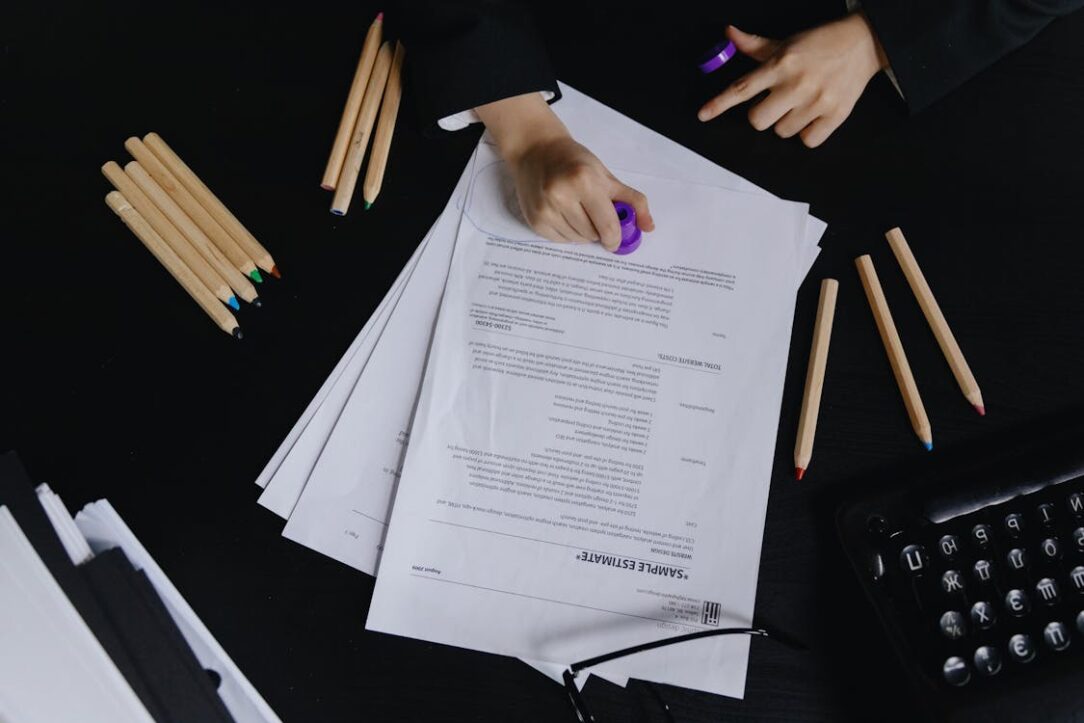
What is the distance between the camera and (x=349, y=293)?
64 centimetres

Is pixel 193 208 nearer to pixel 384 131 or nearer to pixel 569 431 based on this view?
pixel 384 131

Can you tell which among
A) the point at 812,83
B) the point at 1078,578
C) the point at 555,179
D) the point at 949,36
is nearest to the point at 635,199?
the point at 555,179

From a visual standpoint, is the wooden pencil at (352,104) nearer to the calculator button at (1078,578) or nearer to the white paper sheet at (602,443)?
the white paper sheet at (602,443)

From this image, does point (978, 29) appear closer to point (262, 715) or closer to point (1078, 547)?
point (1078, 547)

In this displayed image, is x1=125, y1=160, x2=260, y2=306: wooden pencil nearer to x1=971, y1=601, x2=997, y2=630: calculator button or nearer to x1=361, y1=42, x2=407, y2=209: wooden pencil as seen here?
x1=361, y1=42, x2=407, y2=209: wooden pencil

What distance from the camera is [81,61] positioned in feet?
2.37

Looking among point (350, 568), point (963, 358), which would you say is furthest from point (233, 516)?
point (963, 358)

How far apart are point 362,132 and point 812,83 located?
344 mm

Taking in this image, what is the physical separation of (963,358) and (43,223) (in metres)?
0.69

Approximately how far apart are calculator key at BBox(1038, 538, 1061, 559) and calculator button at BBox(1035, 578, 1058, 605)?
0.01 metres

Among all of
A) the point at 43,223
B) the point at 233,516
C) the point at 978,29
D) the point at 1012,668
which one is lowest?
the point at 1012,668

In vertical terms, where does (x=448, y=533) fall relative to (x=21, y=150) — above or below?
below

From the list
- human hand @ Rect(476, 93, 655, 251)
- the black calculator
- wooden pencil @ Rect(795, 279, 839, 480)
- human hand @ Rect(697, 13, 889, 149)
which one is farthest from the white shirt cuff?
the black calculator

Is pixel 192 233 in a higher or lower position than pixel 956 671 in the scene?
higher
